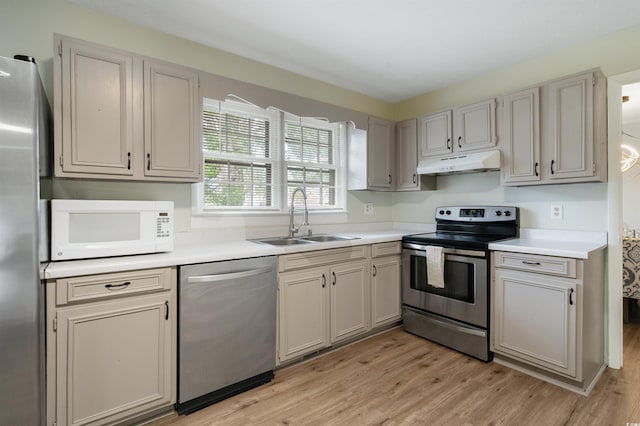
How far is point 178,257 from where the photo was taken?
1.86m

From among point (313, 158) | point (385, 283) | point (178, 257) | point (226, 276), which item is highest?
point (313, 158)

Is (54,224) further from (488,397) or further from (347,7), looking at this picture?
(488,397)

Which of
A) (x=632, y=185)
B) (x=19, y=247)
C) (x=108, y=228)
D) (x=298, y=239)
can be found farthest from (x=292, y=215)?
(x=632, y=185)

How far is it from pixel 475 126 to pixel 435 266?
132cm

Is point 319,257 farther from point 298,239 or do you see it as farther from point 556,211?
point 556,211

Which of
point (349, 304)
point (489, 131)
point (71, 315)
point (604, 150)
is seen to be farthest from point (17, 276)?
point (604, 150)

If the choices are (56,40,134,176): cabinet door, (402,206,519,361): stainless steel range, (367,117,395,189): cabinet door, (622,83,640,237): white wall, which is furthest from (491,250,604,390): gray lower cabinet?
(622,83,640,237): white wall

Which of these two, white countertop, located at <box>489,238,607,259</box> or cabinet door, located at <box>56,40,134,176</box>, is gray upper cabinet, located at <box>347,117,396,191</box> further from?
cabinet door, located at <box>56,40,134,176</box>

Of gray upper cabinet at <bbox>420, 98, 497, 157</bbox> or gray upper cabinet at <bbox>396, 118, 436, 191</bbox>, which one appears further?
gray upper cabinet at <bbox>396, 118, 436, 191</bbox>

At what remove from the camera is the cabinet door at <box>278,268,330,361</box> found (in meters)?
2.32

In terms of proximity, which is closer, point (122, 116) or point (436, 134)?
point (122, 116)

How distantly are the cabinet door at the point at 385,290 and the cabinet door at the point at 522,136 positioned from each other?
123 centimetres

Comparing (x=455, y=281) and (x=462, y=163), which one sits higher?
(x=462, y=163)

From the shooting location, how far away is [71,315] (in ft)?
5.15
